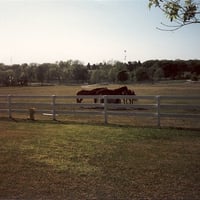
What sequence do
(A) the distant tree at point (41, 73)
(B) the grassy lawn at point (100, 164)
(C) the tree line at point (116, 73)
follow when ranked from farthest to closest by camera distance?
(A) the distant tree at point (41, 73), (C) the tree line at point (116, 73), (B) the grassy lawn at point (100, 164)

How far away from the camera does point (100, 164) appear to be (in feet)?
29.6

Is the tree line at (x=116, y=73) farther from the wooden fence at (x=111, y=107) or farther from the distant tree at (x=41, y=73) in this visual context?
the wooden fence at (x=111, y=107)

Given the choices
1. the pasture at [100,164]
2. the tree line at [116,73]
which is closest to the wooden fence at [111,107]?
the pasture at [100,164]

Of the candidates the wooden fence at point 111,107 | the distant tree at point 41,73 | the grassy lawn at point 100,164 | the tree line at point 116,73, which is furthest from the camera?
the distant tree at point 41,73

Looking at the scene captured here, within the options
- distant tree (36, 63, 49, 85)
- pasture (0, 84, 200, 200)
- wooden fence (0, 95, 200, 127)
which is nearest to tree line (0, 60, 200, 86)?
distant tree (36, 63, 49, 85)

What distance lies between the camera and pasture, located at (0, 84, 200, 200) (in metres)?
6.91

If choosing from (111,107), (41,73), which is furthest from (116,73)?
(111,107)

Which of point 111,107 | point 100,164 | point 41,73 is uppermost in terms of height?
point 41,73

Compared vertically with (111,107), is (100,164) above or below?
below

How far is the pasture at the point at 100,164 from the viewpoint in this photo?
691 cm

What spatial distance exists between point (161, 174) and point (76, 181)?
5.73 ft

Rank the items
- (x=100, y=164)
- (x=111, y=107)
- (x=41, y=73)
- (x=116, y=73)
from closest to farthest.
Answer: (x=100, y=164)
(x=111, y=107)
(x=116, y=73)
(x=41, y=73)

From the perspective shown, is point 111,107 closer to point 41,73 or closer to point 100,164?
point 100,164

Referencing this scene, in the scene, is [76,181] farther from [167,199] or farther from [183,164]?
[183,164]
